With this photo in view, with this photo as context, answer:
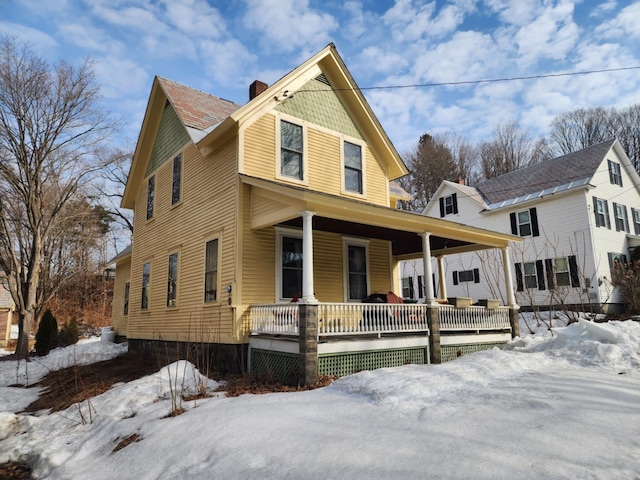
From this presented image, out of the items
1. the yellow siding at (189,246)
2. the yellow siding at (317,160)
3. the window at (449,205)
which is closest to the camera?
the yellow siding at (189,246)

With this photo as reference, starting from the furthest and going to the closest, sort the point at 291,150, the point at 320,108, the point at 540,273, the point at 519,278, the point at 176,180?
the point at 519,278 → the point at 540,273 → the point at 176,180 → the point at 320,108 → the point at 291,150

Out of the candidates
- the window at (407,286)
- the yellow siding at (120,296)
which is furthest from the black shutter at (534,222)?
the yellow siding at (120,296)

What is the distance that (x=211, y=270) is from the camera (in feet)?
33.9

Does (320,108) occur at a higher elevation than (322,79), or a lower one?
lower

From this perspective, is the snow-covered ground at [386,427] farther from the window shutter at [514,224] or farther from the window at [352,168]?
the window shutter at [514,224]

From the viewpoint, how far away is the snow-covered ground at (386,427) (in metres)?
3.54

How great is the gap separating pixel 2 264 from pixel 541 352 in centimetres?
2041

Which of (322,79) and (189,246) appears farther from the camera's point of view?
(322,79)

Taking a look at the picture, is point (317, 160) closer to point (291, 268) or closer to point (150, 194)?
point (291, 268)

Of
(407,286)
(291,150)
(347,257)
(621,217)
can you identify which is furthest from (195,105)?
(621,217)

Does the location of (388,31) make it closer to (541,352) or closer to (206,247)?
(206,247)

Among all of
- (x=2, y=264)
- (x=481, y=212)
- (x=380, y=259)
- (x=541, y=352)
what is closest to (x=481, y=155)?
(x=481, y=212)

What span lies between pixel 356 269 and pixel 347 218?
10.8ft

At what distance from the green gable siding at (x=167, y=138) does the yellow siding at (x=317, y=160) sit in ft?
10.3
